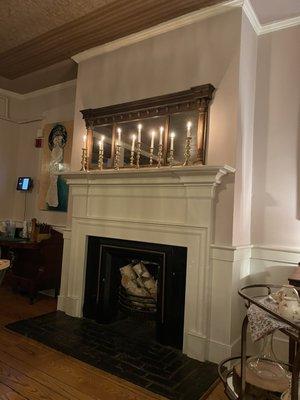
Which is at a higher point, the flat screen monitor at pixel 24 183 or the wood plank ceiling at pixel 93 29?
the wood plank ceiling at pixel 93 29

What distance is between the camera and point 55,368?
85.0 inches

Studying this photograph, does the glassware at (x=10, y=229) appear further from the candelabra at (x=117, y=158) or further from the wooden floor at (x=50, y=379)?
the candelabra at (x=117, y=158)

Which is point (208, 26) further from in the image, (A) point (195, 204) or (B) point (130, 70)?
(A) point (195, 204)

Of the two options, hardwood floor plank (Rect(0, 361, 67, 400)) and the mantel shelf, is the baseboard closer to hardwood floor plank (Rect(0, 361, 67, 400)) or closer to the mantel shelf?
hardwood floor plank (Rect(0, 361, 67, 400))

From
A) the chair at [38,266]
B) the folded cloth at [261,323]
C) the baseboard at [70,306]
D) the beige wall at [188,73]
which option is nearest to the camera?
the folded cloth at [261,323]

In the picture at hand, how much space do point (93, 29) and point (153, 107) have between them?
1.01m

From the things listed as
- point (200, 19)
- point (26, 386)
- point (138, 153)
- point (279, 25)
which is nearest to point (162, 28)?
point (200, 19)

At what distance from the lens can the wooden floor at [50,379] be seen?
1868mm

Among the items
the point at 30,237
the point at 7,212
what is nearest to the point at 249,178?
the point at 30,237

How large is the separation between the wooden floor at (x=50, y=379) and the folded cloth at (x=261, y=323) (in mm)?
1099

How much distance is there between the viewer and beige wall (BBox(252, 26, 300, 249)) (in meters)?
2.53

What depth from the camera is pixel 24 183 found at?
4473mm

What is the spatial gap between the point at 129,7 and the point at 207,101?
1064 millimetres

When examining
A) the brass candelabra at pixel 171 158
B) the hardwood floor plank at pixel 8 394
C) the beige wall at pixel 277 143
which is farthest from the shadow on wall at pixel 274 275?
the hardwood floor plank at pixel 8 394
